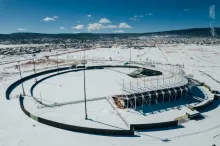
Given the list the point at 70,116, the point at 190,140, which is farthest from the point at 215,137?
the point at 70,116

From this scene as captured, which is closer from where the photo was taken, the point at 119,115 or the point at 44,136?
the point at 44,136

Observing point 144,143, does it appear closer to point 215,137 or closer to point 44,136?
point 215,137

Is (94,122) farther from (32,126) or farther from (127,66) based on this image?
(127,66)

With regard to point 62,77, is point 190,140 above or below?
below

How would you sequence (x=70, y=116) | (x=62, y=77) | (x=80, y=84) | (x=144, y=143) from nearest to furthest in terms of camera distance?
(x=144, y=143)
(x=70, y=116)
(x=80, y=84)
(x=62, y=77)

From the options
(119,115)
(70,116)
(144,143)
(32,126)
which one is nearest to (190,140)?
(144,143)

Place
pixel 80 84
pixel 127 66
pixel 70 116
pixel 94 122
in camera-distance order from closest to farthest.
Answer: pixel 94 122
pixel 70 116
pixel 80 84
pixel 127 66

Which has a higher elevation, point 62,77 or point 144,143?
point 62,77

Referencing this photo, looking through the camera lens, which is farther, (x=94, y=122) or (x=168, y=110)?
(x=168, y=110)

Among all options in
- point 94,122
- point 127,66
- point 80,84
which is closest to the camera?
point 94,122
